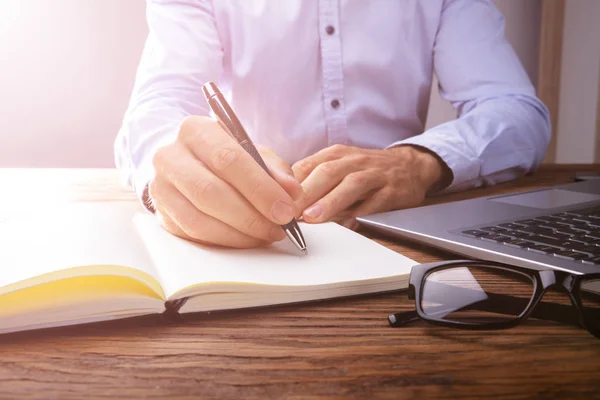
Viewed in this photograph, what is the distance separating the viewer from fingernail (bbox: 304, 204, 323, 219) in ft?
2.15

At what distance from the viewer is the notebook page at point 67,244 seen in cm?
39

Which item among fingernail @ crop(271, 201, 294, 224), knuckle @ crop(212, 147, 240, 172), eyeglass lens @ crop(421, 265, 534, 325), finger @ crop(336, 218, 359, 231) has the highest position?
knuckle @ crop(212, 147, 240, 172)

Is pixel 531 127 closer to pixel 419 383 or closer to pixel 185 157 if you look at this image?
pixel 185 157

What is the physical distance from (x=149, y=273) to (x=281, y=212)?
15cm

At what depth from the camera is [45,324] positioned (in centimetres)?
36

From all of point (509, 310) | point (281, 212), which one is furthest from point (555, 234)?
point (281, 212)

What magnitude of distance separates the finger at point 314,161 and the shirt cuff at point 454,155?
158mm

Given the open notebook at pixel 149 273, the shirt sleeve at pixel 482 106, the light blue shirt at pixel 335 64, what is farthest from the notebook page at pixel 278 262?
the light blue shirt at pixel 335 64

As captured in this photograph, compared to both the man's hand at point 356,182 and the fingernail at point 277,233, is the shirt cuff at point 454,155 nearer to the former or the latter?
the man's hand at point 356,182

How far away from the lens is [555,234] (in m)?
0.49

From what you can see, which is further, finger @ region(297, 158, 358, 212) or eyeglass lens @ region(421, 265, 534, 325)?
finger @ region(297, 158, 358, 212)

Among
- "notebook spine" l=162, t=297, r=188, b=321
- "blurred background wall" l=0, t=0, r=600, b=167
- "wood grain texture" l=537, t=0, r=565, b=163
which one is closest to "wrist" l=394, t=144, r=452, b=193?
"notebook spine" l=162, t=297, r=188, b=321

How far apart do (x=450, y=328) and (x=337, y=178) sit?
1.18 ft

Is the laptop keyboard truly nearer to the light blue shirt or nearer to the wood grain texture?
the light blue shirt
